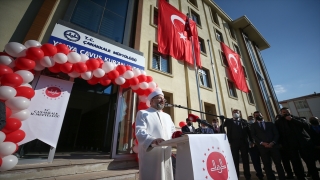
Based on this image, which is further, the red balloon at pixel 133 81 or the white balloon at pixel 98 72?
the red balloon at pixel 133 81

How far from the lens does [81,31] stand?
15.5 ft

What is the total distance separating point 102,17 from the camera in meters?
6.33

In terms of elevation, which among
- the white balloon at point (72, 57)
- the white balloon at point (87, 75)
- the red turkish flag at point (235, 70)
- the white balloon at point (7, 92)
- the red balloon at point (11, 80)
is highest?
the red turkish flag at point (235, 70)

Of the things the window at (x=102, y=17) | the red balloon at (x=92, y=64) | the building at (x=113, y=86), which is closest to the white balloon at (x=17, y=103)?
the building at (x=113, y=86)

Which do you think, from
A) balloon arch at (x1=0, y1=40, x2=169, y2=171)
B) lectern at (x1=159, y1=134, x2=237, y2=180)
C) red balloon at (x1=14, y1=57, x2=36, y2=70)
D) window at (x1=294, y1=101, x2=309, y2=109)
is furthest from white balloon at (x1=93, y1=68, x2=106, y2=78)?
window at (x1=294, y1=101, x2=309, y2=109)

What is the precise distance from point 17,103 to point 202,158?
3.53m

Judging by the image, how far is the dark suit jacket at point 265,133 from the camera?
387cm

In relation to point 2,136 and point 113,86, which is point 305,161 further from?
point 2,136

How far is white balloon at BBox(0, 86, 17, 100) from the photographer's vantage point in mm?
2526

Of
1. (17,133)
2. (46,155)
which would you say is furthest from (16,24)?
(46,155)

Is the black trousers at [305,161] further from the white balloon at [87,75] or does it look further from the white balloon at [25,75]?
the white balloon at [25,75]

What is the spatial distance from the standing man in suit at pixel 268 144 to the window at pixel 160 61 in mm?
5019

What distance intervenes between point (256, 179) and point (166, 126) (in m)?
3.83

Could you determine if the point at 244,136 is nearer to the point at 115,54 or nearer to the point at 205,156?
the point at 205,156
